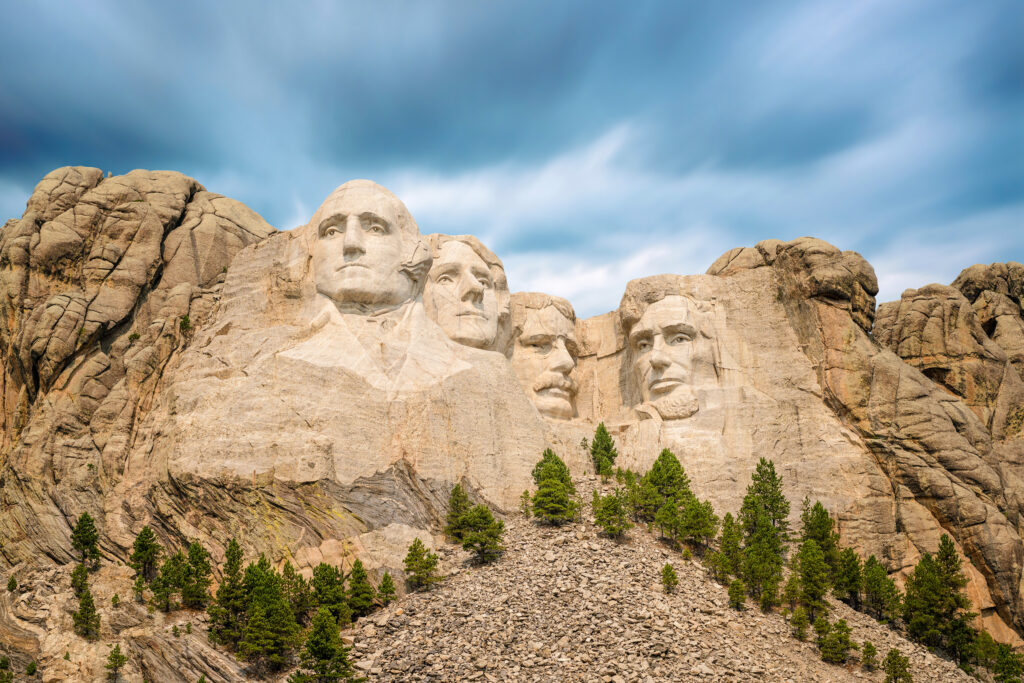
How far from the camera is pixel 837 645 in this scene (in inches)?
978

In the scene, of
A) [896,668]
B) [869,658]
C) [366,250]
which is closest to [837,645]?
[869,658]

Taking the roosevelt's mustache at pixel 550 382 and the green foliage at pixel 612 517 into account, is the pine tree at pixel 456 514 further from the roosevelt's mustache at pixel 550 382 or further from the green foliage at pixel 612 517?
the roosevelt's mustache at pixel 550 382

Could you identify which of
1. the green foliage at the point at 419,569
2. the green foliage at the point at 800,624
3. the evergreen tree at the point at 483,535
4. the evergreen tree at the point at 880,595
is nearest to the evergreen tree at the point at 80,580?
the green foliage at the point at 419,569

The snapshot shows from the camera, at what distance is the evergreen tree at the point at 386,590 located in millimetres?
24953

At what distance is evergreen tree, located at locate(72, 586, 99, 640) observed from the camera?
23.7m

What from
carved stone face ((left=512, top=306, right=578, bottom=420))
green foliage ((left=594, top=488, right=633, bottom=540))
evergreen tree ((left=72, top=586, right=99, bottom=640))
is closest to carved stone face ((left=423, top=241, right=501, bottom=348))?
carved stone face ((left=512, top=306, right=578, bottom=420))

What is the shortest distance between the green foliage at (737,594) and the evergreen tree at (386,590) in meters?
7.29

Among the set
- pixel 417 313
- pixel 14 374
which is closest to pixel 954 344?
pixel 417 313

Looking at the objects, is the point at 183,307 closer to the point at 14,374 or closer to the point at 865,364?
the point at 14,374

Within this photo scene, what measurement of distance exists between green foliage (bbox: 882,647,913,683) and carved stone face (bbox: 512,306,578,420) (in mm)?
12773

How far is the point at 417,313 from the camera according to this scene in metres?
31.3

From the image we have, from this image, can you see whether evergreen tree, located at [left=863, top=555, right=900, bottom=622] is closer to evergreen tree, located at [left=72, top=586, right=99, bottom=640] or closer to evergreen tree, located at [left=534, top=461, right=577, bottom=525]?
evergreen tree, located at [left=534, top=461, right=577, bottom=525]

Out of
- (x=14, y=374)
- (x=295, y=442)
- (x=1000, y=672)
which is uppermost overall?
(x=14, y=374)

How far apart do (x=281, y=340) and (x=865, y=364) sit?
613 inches
